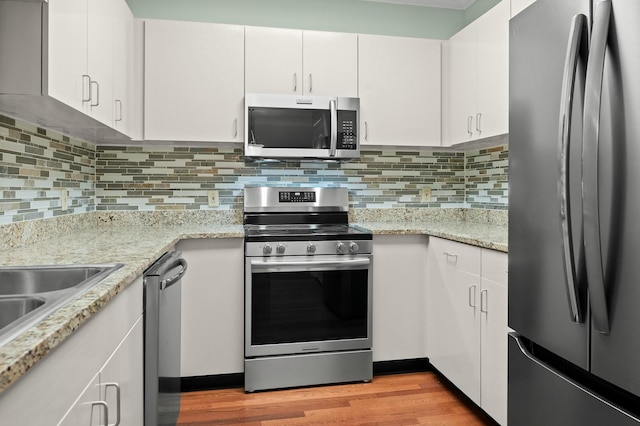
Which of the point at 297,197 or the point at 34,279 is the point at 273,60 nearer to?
the point at 297,197

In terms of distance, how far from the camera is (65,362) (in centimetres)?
85

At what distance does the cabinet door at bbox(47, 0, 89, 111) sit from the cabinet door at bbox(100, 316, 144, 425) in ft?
2.67

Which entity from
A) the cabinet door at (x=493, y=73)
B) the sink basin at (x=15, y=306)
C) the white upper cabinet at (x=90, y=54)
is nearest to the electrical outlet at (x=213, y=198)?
the white upper cabinet at (x=90, y=54)

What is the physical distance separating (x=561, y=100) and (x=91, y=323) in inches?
49.7

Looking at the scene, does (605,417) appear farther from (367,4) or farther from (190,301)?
(367,4)

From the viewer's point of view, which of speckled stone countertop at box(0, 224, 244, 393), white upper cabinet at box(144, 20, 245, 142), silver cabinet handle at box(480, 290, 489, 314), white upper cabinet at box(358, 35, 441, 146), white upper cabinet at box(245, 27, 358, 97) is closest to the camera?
speckled stone countertop at box(0, 224, 244, 393)

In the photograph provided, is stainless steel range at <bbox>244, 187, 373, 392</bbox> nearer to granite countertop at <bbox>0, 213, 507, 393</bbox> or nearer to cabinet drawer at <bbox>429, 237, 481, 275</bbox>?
granite countertop at <bbox>0, 213, 507, 393</bbox>

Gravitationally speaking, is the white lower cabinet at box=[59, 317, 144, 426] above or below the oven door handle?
below

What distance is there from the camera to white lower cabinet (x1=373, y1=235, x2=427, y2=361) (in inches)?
106

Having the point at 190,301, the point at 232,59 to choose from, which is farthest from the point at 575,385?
the point at 232,59

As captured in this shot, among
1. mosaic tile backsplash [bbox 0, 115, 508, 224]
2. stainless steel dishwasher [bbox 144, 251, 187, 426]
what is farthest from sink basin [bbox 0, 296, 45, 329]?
mosaic tile backsplash [bbox 0, 115, 508, 224]

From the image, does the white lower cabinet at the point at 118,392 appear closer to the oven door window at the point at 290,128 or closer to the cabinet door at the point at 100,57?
the cabinet door at the point at 100,57

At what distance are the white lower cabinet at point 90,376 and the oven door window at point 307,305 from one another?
3.19 ft

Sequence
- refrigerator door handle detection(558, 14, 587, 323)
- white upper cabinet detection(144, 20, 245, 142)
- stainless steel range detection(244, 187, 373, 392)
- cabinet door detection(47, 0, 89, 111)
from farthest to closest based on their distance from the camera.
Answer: white upper cabinet detection(144, 20, 245, 142), stainless steel range detection(244, 187, 373, 392), cabinet door detection(47, 0, 89, 111), refrigerator door handle detection(558, 14, 587, 323)
